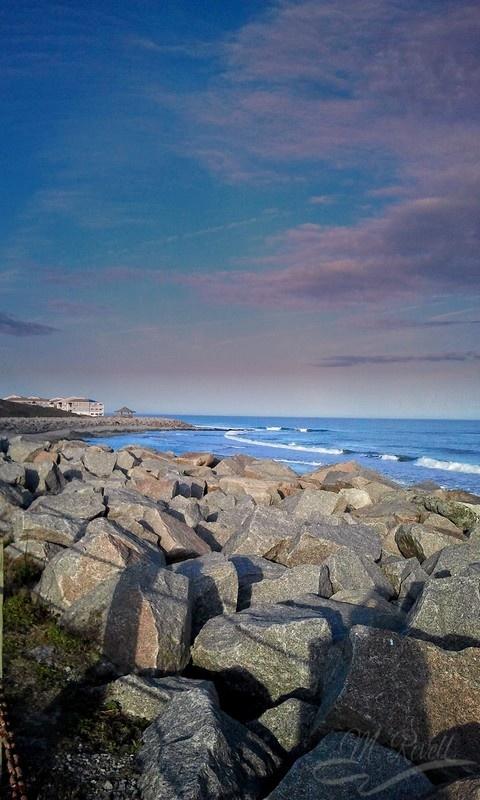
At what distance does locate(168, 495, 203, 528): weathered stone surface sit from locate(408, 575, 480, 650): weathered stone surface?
22.4ft

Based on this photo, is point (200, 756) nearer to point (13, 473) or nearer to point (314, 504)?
point (314, 504)

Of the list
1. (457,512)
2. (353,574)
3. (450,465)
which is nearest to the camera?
(353,574)

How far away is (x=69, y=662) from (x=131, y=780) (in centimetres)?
176

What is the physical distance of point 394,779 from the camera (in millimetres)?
3756

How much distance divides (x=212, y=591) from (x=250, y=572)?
1.58m

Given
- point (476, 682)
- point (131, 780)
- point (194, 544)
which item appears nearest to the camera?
point (131, 780)

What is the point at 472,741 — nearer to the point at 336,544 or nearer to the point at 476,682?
the point at 476,682

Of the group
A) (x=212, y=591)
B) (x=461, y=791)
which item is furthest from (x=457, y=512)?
(x=461, y=791)

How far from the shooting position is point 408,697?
4.44m

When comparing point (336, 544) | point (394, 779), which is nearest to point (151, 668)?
point (394, 779)

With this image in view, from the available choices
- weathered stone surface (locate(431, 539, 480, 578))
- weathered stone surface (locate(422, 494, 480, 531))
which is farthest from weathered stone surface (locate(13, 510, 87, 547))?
weathered stone surface (locate(422, 494, 480, 531))

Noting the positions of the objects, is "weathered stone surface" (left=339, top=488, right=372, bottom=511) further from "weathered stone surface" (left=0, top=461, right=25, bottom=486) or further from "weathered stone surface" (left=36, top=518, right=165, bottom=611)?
"weathered stone surface" (left=36, top=518, right=165, bottom=611)

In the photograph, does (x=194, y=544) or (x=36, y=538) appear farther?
(x=194, y=544)

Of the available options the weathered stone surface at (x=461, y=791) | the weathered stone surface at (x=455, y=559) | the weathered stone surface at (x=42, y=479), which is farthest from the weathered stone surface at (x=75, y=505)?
the weathered stone surface at (x=461, y=791)
